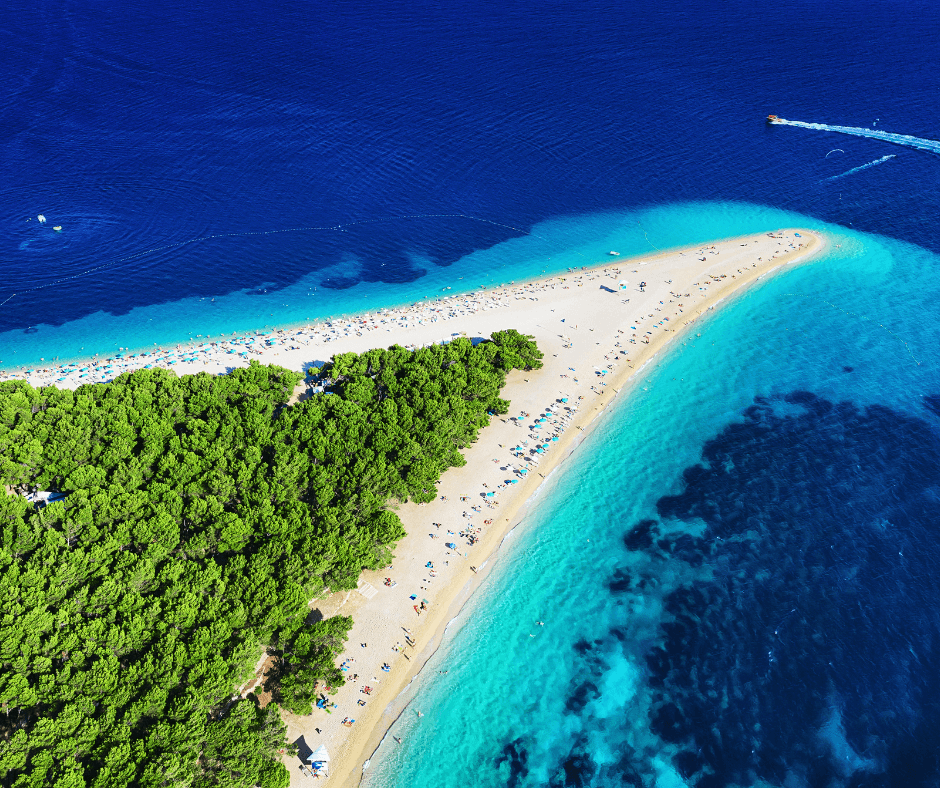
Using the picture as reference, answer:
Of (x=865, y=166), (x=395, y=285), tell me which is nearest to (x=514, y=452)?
(x=395, y=285)

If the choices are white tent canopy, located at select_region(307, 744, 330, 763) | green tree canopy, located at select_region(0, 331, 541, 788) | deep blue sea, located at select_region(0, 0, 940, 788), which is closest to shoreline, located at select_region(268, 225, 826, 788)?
white tent canopy, located at select_region(307, 744, 330, 763)

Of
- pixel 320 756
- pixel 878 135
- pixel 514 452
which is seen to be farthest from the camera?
pixel 878 135

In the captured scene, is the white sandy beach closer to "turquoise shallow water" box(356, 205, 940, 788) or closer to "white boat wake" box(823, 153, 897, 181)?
Answer: "turquoise shallow water" box(356, 205, 940, 788)

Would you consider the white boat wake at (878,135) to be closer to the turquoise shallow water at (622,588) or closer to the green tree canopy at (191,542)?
the turquoise shallow water at (622,588)

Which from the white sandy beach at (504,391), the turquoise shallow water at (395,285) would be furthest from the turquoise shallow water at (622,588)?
the turquoise shallow water at (395,285)

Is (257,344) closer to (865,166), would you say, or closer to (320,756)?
(320,756)
